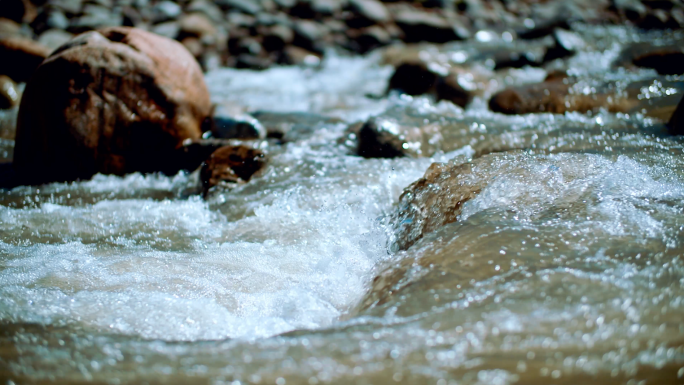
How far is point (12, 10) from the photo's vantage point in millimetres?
8016

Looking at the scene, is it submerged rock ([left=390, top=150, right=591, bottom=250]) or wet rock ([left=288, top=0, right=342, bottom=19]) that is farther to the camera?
wet rock ([left=288, top=0, right=342, bottom=19])

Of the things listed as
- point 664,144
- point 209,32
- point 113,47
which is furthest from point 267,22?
point 664,144

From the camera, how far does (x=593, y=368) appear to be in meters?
1.18

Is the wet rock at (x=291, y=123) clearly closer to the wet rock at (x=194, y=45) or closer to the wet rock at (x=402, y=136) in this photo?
the wet rock at (x=402, y=136)

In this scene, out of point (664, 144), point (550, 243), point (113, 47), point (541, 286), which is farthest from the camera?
point (113, 47)

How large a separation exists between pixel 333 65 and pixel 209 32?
7.11ft

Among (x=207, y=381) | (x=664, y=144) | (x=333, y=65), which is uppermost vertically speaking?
(x=207, y=381)

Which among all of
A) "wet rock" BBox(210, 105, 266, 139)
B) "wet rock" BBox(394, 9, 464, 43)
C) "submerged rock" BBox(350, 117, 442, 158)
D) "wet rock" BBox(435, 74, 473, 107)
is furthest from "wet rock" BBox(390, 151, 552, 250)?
"wet rock" BBox(394, 9, 464, 43)

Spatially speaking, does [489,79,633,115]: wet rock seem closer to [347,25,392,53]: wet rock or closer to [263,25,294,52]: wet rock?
[347,25,392,53]: wet rock

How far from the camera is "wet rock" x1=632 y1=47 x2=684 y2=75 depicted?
554cm

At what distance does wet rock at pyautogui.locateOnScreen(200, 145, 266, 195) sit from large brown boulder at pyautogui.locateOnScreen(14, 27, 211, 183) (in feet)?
1.82

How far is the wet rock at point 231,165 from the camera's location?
3.43m

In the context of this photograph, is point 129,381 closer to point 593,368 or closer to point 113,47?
point 593,368

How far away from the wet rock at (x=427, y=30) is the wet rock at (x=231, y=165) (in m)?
6.52
